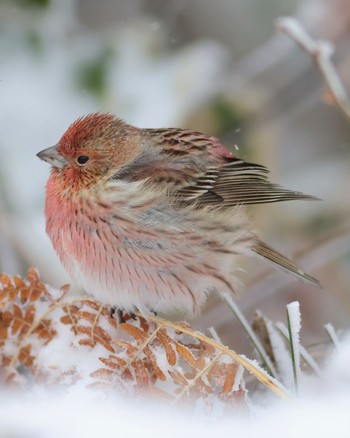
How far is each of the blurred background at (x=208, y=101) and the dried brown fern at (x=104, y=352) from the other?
1.30m

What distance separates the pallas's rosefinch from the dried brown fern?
176 mm

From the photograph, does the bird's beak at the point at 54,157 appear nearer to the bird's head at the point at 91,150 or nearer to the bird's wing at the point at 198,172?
the bird's head at the point at 91,150

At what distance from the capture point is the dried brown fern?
1447mm

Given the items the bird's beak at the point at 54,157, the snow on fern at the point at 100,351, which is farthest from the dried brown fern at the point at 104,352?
the bird's beak at the point at 54,157

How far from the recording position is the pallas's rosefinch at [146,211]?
1986 millimetres

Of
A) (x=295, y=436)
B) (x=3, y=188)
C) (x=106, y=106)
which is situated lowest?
(x=295, y=436)

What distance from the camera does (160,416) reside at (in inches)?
55.6

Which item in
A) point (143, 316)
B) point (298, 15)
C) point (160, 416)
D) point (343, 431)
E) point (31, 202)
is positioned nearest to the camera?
point (343, 431)

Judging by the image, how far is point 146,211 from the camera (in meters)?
2.05

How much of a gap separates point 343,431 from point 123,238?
0.86m

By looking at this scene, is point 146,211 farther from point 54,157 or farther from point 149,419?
point 149,419

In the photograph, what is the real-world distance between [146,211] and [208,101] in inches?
70.3

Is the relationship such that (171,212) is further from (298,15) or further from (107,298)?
(298,15)

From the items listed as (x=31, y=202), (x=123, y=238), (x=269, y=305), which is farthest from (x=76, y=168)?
(x=269, y=305)
